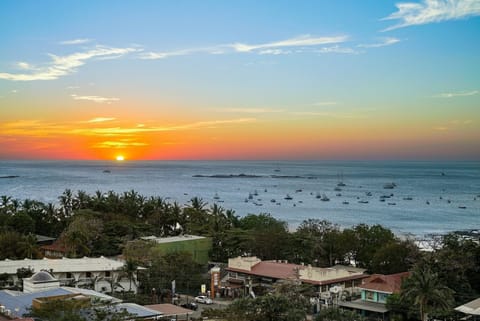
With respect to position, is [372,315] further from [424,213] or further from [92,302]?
[424,213]

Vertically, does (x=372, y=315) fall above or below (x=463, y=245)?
below

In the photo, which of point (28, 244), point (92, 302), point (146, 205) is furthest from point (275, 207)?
point (92, 302)

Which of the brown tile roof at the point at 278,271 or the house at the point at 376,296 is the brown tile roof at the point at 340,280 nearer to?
the brown tile roof at the point at 278,271

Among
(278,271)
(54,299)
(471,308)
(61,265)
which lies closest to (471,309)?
(471,308)

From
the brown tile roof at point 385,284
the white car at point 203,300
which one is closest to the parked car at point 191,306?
the white car at point 203,300

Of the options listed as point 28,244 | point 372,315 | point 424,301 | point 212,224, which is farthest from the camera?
point 212,224

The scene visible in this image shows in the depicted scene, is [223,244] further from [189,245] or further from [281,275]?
[281,275]
